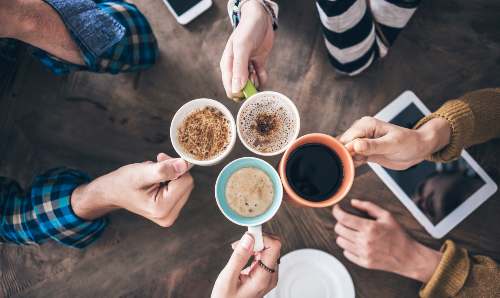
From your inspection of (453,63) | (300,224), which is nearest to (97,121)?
(300,224)

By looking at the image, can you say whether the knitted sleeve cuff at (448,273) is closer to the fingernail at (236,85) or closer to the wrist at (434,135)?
the wrist at (434,135)

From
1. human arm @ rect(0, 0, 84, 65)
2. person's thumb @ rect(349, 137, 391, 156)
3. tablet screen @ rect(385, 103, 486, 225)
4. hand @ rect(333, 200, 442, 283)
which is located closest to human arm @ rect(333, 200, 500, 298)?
hand @ rect(333, 200, 442, 283)

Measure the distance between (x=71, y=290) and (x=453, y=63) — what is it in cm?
170

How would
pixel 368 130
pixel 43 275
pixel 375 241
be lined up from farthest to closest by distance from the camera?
pixel 43 275 < pixel 375 241 < pixel 368 130

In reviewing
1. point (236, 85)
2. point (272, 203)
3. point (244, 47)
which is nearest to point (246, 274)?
point (272, 203)

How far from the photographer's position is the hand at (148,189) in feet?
3.32

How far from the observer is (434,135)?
1.05 m

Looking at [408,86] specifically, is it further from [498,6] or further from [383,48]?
[498,6]

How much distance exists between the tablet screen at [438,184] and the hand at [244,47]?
2.11ft

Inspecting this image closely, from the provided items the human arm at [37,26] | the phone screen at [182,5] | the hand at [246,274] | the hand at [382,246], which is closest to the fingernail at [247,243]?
the hand at [246,274]

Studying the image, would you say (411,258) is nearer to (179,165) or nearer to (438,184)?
(438,184)

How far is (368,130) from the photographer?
1.04m

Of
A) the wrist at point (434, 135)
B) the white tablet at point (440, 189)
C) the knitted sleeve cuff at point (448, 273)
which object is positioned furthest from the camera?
the white tablet at point (440, 189)

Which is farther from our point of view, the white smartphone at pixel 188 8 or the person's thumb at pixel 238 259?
the white smartphone at pixel 188 8
